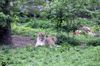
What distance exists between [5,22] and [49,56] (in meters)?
2.89

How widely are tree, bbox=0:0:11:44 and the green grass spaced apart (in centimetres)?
101

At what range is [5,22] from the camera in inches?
478

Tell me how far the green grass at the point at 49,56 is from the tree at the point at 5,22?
1.01 meters

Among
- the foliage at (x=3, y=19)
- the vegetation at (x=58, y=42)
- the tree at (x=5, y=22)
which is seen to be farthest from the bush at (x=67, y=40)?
the foliage at (x=3, y=19)

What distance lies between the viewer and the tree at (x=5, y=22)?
471 inches

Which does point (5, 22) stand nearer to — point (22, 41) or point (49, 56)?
point (22, 41)

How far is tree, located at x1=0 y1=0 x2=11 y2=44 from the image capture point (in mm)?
11956

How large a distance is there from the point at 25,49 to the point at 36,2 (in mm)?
3724

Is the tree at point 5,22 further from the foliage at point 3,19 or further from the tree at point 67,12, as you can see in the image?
the tree at point 67,12

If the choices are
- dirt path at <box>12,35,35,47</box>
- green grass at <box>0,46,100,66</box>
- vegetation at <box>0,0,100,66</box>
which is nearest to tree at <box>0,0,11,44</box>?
vegetation at <box>0,0,100,66</box>

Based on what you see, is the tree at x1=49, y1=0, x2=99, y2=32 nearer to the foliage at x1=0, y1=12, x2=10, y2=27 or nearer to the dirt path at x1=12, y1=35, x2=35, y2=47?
the dirt path at x1=12, y1=35, x2=35, y2=47

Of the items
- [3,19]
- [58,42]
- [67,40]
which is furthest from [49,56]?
[67,40]

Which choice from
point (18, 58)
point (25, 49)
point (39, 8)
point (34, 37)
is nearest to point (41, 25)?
point (39, 8)

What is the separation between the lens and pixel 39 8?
17.0 meters
